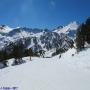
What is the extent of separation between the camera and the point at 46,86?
17594 millimetres

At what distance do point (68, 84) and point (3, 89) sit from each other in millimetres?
6088

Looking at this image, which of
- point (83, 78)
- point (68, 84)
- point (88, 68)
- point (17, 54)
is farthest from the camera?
point (17, 54)

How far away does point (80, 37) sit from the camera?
239 ft

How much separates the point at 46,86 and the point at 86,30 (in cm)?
5840

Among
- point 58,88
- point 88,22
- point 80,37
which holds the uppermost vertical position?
point 88,22

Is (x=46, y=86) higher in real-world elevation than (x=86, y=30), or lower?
lower

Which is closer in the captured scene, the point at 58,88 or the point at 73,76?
the point at 58,88

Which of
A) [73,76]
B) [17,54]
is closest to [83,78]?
[73,76]

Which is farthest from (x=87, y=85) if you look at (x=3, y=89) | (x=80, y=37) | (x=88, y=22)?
(x=88, y=22)

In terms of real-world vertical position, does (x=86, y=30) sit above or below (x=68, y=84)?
above

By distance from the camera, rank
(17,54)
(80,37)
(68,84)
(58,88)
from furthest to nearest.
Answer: (17,54), (80,37), (68,84), (58,88)

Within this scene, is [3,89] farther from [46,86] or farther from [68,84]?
[68,84]

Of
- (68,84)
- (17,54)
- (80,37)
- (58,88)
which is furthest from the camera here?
(17,54)

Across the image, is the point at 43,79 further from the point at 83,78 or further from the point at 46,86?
the point at 83,78
